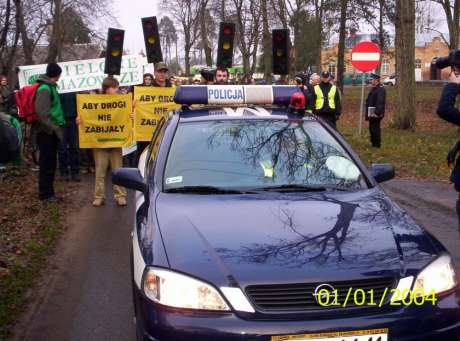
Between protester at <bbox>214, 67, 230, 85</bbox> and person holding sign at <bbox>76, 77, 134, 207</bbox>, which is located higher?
protester at <bbox>214, 67, 230, 85</bbox>

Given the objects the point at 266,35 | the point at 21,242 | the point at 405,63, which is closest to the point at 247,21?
the point at 266,35

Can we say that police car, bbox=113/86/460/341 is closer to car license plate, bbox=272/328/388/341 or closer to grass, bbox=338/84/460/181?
car license plate, bbox=272/328/388/341

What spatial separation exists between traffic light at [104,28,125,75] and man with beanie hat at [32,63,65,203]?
315 cm

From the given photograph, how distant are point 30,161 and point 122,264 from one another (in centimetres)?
738

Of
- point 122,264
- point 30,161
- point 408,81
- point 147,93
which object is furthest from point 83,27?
point 122,264

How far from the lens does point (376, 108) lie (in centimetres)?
1510

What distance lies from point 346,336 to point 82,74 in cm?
1050

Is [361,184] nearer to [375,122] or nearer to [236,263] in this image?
[236,263]

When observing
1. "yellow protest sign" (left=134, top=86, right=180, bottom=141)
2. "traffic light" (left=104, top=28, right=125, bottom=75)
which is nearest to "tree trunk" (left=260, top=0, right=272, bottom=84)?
"traffic light" (left=104, top=28, right=125, bottom=75)

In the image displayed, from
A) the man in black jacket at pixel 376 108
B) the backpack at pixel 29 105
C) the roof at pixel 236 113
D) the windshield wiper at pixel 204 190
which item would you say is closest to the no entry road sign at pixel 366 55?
the man in black jacket at pixel 376 108

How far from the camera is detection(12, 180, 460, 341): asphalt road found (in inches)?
177

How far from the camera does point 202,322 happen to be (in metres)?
3.06

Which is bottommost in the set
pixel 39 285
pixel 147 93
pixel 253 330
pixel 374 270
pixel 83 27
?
pixel 39 285
